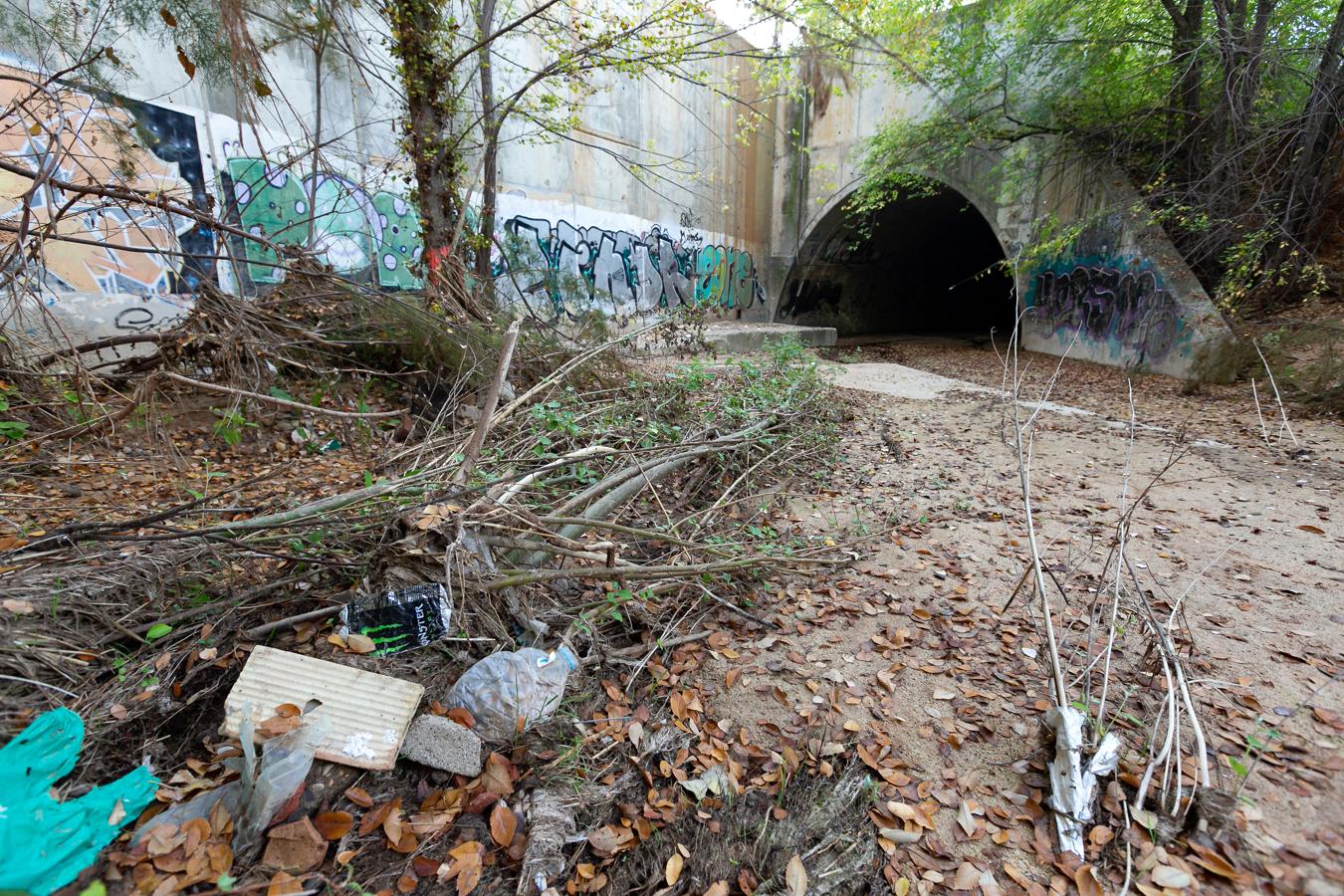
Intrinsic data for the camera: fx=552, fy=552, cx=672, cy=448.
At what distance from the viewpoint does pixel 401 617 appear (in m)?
2.03

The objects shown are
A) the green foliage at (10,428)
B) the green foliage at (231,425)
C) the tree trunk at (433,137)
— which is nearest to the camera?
the green foliage at (10,428)

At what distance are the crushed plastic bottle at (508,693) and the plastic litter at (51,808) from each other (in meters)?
0.83

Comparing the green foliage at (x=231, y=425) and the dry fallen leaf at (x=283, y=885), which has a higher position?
the green foliage at (x=231, y=425)

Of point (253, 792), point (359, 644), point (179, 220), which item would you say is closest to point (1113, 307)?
point (359, 644)

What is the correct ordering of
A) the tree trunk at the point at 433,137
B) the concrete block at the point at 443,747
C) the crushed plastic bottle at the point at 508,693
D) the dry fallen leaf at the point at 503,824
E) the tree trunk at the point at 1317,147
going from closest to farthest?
the dry fallen leaf at the point at 503,824
the concrete block at the point at 443,747
the crushed plastic bottle at the point at 508,693
the tree trunk at the point at 433,137
the tree trunk at the point at 1317,147

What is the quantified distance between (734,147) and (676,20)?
420 inches

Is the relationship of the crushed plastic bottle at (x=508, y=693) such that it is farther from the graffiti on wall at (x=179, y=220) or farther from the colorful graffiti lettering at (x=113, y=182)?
the colorful graffiti lettering at (x=113, y=182)

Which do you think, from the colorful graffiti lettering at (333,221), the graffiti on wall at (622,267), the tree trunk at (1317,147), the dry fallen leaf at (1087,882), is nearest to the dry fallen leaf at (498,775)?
the dry fallen leaf at (1087,882)

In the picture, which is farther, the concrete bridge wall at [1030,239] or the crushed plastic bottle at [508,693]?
the concrete bridge wall at [1030,239]

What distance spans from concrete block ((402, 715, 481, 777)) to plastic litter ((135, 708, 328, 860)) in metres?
0.28

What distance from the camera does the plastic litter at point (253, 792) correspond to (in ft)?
4.72

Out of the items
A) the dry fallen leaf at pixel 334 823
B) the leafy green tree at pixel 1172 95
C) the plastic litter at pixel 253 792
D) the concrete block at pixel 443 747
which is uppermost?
the leafy green tree at pixel 1172 95

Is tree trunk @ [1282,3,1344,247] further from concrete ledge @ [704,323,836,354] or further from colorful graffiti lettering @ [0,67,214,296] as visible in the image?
colorful graffiti lettering @ [0,67,214,296]

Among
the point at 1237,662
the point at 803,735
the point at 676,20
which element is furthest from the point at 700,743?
the point at 676,20
